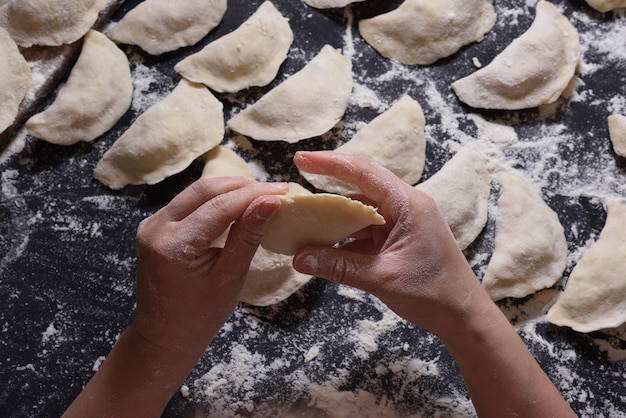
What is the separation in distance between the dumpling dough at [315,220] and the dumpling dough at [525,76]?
1.98 feet

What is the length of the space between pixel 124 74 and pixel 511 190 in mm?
954

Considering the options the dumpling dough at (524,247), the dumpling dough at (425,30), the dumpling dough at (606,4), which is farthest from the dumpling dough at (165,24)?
the dumpling dough at (606,4)

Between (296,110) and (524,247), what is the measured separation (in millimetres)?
603

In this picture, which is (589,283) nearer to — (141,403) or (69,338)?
(141,403)

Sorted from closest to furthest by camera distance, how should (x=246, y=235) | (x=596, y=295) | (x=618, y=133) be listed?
(x=246, y=235) < (x=596, y=295) < (x=618, y=133)

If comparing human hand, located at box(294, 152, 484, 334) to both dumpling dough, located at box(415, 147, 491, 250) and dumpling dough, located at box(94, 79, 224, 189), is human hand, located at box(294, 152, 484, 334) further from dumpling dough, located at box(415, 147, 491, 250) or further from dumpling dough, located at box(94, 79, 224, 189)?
dumpling dough, located at box(94, 79, 224, 189)

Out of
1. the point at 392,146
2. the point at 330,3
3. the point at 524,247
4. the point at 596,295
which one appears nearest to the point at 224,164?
the point at 392,146

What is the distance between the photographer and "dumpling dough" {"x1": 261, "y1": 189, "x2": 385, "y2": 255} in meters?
1.17

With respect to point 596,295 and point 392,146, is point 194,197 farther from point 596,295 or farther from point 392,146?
point 596,295

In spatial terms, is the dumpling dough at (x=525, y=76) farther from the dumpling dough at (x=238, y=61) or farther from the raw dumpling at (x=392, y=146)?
the dumpling dough at (x=238, y=61)

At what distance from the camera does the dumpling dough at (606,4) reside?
173 cm

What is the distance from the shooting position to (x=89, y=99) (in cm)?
162

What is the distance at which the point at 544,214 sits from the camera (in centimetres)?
157

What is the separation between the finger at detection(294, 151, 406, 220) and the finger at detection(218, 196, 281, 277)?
0.14 meters
